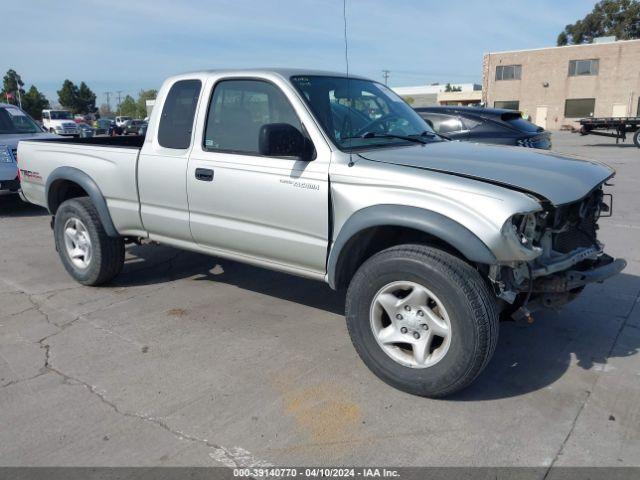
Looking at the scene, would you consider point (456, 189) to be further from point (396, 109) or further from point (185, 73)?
point (185, 73)

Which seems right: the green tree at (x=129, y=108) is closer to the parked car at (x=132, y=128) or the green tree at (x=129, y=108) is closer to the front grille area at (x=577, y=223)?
the parked car at (x=132, y=128)

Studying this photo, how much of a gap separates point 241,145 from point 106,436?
2.18 metres

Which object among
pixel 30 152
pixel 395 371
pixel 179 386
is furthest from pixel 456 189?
pixel 30 152

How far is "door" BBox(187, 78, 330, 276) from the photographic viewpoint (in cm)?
370

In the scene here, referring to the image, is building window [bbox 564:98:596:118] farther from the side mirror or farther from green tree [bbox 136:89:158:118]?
green tree [bbox 136:89:158:118]

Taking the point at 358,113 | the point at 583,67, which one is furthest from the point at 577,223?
the point at 583,67

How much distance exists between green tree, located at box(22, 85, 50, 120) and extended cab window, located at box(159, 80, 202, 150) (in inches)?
2092

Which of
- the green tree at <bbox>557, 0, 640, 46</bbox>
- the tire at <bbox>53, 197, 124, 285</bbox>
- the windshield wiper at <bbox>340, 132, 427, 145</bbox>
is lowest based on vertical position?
the tire at <bbox>53, 197, 124, 285</bbox>

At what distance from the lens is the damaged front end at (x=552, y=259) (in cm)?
302

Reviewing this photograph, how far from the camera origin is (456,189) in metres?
3.06

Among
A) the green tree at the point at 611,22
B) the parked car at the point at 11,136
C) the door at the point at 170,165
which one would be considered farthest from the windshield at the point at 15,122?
the green tree at the point at 611,22

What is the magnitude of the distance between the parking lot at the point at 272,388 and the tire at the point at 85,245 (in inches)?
7.5

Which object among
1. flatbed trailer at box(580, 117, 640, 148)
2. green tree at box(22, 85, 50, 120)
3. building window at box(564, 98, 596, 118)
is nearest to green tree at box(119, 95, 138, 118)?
green tree at box(22, 85, 50, 120)

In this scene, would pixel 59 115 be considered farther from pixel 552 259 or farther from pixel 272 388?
pixel 552 259
